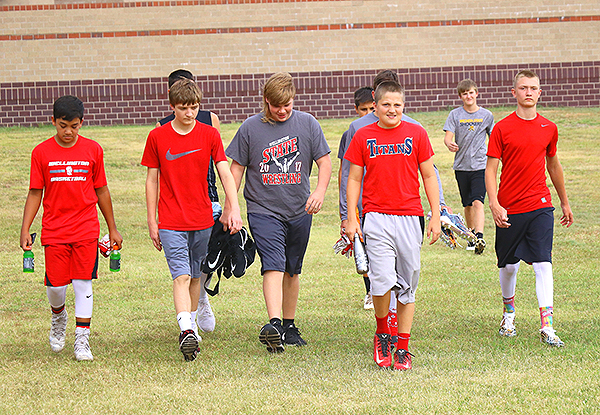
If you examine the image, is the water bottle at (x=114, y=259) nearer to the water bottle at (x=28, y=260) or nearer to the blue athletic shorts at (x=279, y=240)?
the water bottle at (x=28, y=260)

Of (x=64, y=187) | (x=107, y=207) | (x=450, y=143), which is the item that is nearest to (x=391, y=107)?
(x=107, y=207)

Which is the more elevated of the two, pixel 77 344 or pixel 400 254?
pixel 400 254

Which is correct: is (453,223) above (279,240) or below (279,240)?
below

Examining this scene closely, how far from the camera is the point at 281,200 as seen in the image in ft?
19.6

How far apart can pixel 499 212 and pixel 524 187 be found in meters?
0.32

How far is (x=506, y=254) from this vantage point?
6.16m

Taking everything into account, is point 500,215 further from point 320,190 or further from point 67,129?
point 67,129

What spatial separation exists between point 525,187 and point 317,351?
2.10 metres

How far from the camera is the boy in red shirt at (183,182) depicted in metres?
5.67

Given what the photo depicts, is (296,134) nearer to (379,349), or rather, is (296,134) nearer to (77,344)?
(379,349)

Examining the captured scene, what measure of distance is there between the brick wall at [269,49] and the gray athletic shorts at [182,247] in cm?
1577

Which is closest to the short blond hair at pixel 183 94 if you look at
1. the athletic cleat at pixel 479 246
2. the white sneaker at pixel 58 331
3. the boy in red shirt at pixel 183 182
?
the boy in red shirt at pixel 183 182

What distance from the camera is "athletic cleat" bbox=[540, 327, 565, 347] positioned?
18.4ft

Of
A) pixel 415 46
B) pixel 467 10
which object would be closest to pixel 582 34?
pixel 467 10
